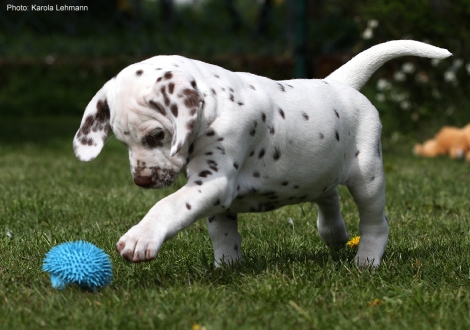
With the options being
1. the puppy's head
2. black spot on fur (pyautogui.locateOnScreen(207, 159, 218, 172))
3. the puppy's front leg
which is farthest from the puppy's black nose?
black spot on fur (pyautogui.locateOnScreen(207, 159, 218, 172))

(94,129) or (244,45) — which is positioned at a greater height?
(94,129)

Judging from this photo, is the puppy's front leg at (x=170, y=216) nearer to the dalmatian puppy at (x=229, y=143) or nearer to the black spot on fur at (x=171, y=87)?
the dalmatian puppy at (x=229, y=143)

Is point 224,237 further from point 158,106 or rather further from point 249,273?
point 158,106

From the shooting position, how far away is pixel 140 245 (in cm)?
270

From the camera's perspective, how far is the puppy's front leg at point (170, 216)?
8.86 ft

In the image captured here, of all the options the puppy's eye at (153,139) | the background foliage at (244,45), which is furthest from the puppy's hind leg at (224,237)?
the background foliage at (244,45)

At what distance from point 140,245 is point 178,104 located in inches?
20.9

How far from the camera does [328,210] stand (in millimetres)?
3857

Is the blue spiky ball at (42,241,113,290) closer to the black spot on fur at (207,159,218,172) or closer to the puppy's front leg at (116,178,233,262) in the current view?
the puppy's front leg at (116,178,233,262)

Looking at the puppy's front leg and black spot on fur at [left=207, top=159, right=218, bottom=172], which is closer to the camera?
the puppy's front leg

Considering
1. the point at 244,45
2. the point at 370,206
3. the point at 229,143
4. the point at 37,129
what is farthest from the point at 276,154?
the point at 244,45

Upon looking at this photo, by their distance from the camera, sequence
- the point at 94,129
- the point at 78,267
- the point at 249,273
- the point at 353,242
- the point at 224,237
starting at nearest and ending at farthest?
the point at 78,267 < the point at 94,129 < the point at 249,273 < the point at 224,237 < the point at 353,242

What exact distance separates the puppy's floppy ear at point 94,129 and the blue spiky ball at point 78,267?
38 cm

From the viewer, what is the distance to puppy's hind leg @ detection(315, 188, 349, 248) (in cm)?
384
